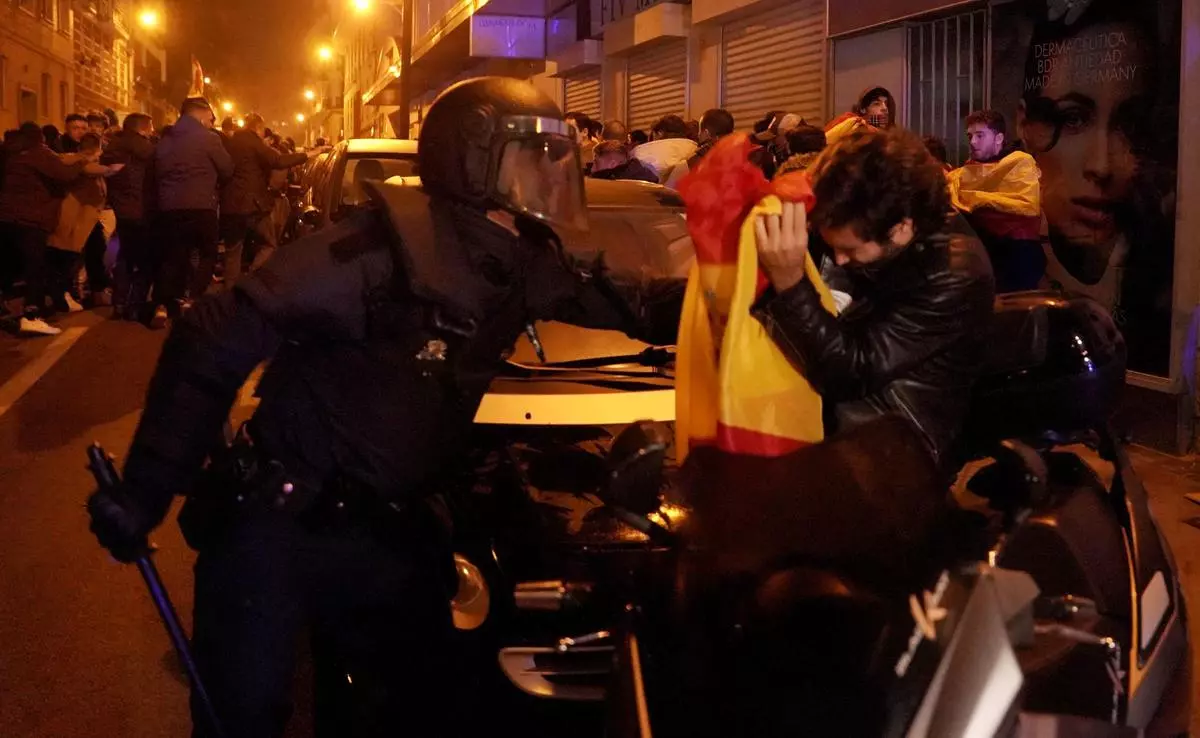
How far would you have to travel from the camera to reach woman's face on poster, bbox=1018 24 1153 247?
769cm

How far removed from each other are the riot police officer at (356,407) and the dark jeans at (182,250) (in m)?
9.66

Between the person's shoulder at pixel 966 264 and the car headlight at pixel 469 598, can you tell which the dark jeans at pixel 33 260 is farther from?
the person's shoulder at pixel 966 264

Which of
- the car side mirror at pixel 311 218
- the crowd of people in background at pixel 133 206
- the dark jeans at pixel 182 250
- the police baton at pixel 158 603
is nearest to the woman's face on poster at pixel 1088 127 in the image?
the car side mirror at pixel 311 218

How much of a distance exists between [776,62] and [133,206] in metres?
7.36

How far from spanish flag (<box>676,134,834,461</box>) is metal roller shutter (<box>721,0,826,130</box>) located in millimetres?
10227

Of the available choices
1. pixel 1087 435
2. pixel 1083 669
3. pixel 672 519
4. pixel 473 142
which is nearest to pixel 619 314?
pixel 473 142

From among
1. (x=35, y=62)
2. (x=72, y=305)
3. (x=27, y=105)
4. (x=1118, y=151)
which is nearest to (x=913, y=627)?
(x=1118, y=151)

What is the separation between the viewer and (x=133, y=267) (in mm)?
12875

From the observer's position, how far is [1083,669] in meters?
2.08

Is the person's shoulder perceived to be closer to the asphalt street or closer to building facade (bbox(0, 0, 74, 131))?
the asphalt street

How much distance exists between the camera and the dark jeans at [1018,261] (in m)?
7.34

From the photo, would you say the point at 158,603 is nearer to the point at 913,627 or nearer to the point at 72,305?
the point at 913,627

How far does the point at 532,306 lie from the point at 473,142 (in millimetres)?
417

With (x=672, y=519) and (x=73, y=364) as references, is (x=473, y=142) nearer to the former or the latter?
(x=672, y=519)
